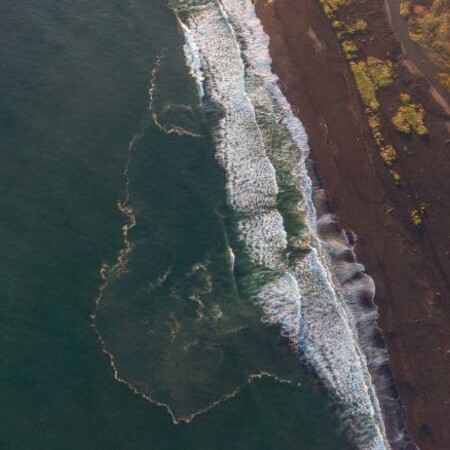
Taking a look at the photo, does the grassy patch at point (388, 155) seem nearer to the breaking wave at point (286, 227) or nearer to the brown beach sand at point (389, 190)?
the brown beach sand at point (389, 190)

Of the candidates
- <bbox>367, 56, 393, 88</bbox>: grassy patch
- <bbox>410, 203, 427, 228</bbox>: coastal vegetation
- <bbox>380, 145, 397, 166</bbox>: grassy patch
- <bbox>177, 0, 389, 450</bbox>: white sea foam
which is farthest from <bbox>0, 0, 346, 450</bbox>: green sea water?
<bbox>367, 56, 393, 88</bbox>: grassy patch

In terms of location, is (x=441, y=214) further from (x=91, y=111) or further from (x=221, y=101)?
(x=91, y=111)

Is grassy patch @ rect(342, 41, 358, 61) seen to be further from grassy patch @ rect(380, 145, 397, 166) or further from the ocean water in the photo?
grassy patch @ rect(380, 145, 397, 166)

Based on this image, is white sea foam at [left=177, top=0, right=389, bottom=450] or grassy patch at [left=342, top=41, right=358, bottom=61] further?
grassy patch at [left=342, top=41, right=358, bottom=61]

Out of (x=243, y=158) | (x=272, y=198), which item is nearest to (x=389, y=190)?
(x=272, y=198)

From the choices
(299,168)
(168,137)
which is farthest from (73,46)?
(299,168)
